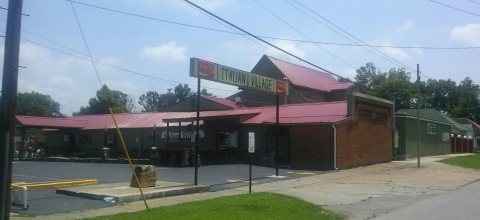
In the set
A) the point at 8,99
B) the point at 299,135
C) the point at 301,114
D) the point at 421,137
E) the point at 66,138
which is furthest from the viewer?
the point at 66,138

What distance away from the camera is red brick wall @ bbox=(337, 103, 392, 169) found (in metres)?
30.2

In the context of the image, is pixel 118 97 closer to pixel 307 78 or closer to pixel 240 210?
pixel 307 78

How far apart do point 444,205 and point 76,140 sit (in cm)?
4174

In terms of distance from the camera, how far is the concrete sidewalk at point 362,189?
→ 1473 cm

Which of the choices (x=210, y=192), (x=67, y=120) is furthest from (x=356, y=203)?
(x=67, y=120)

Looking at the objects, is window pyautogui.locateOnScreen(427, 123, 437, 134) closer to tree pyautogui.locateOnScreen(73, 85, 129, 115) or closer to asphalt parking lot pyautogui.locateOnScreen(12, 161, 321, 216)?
asphalt parking lot pyautogui.locateOnScreen(12, 161, 321, 216)

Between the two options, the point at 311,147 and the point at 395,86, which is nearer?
the point at 311,147

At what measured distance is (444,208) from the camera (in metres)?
14.6

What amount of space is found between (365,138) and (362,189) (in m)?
13.0

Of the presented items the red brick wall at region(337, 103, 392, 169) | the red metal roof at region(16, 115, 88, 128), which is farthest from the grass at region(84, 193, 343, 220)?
the red metal roof at region(16, 115, 88, 128)

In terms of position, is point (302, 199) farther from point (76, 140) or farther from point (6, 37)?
point (76, 140)

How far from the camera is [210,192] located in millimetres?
18703

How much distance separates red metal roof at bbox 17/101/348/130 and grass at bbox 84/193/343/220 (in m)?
15.1

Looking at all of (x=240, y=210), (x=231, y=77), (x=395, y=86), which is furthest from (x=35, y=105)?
(x=240, y=210)
